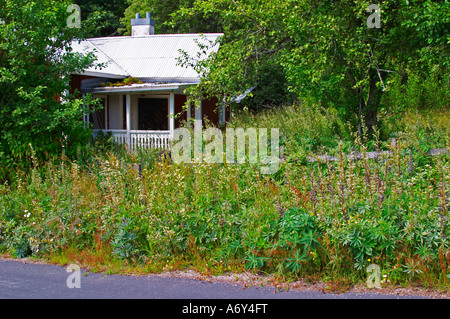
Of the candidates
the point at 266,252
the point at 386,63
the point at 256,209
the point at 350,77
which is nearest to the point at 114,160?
the point at 256,209

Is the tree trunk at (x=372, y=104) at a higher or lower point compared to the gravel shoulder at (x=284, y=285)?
higher

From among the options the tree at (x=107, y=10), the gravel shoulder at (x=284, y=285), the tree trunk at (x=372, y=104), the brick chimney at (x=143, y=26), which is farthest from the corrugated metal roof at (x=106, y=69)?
the tree at (x=107, y=10)

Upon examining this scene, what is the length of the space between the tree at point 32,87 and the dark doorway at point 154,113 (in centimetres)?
935

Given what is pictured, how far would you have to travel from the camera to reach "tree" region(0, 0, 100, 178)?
8281mm

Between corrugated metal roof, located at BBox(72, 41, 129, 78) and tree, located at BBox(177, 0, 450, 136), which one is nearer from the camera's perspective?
tree, located at BBox(177, 0, 450, 136)

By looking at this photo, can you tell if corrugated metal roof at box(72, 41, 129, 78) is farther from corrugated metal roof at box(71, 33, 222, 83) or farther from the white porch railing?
the white porch railing

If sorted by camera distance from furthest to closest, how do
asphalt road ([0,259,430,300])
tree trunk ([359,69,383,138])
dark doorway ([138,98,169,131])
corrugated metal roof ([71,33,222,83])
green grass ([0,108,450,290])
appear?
dark doorway ([138,98,169,131])
corrugated metal roof ([71,33,222,83])
tree trunk ([359,69,383,138])
green grass ([0,108,450,290])
asphalt road ([0,259,430,300])

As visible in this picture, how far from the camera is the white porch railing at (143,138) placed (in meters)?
A: 15.2

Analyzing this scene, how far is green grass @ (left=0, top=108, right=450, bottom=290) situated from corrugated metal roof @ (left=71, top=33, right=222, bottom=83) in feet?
34.4

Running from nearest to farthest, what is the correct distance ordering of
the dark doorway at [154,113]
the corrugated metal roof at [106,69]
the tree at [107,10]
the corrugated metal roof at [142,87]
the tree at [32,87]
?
the tree at [32,87], the corrugated metal roof at [142,87], the corrugated metal roof at [106,69], the dark doorway at [154,113], the tree at [107,10]

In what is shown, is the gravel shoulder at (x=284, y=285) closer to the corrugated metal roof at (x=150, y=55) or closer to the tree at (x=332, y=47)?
the tree at (x=332, y=47)

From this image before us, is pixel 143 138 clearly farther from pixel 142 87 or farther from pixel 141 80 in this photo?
pixel 141 80

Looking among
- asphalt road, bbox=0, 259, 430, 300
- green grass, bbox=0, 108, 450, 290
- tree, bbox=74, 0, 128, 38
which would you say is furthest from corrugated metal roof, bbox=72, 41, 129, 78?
tree, bbox=74, 0, 128, 38

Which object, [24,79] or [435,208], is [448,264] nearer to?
[435,208]
